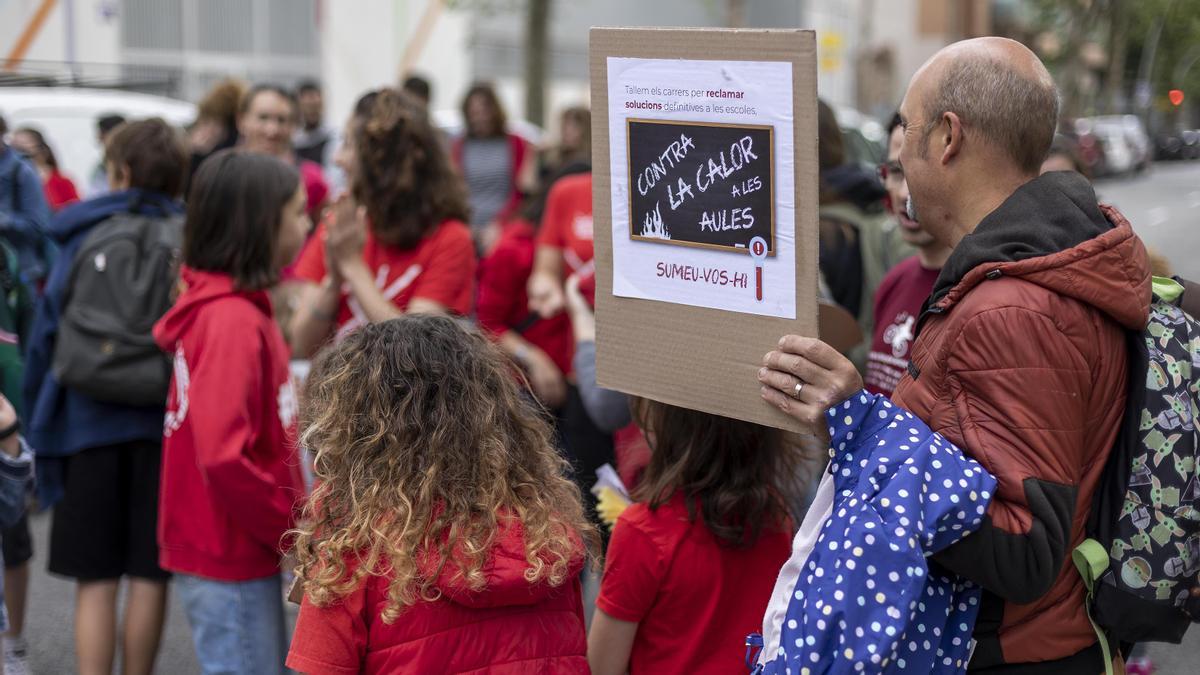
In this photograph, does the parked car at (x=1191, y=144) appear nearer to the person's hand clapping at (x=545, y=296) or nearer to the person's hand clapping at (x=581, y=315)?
the person's hand clapping at (x=581, y=315)

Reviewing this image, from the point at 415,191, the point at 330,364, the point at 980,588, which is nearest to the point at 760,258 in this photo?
the point at 980,588

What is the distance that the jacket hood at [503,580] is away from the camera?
221cm

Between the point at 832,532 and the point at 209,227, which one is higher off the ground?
the point at 209,227

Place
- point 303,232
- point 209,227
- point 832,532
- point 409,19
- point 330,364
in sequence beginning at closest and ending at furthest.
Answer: point 832,532, point 330,364, point 209,227, point 303,232, point 409,19

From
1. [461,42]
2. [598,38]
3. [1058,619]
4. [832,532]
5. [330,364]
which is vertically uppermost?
[461,42]

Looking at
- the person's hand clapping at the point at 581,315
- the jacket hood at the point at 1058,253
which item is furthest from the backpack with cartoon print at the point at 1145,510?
the person's hand clapping at the point at 581,315

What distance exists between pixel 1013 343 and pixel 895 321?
156 cm

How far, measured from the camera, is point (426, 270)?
14.4 ft

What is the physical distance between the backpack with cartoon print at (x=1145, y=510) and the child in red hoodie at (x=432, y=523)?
0.90m

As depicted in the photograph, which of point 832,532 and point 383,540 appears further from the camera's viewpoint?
point 383,540

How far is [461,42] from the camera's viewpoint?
85.9 feet

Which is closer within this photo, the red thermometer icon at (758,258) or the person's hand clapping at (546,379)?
the red thermometer icon at (758,258)

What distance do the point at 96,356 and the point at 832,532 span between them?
280 centimetres

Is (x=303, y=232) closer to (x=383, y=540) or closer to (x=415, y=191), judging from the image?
(x=415, y=191)
